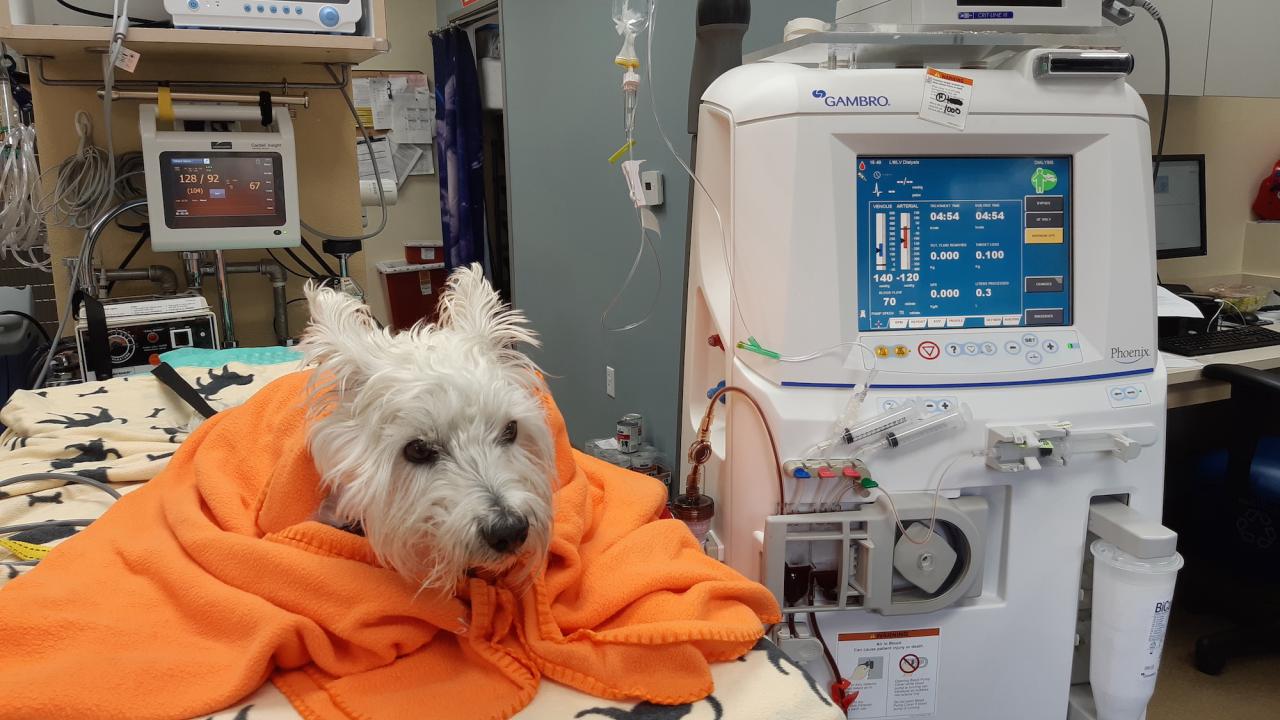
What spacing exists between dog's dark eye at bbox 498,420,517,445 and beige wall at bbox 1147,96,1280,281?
2789mm

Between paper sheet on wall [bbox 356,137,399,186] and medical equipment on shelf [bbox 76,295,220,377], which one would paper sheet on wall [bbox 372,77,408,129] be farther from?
medical equipment on shelf [bbox 76,295,220,377]

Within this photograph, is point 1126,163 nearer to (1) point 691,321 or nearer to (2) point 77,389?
(1) point 691,321

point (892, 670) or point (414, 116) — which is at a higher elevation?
point (414, 116)

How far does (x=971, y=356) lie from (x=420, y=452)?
2.51 feet

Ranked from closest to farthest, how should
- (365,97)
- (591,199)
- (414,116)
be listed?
(591,199), (365,97), (414,116)

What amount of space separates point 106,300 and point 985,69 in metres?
1.99

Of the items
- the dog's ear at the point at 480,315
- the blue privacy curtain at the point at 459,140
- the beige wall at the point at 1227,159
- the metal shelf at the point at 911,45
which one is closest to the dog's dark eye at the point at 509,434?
the dog's ear at the point at 480,315

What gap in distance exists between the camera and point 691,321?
1435mm

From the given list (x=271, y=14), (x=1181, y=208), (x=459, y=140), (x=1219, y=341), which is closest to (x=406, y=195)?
(x=459, y=140)

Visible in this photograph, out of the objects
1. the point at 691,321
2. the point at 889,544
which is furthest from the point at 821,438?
the point at 691,321

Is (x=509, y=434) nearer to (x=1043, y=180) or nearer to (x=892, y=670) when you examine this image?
(x=892, y=670)

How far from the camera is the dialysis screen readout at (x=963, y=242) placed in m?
1.19

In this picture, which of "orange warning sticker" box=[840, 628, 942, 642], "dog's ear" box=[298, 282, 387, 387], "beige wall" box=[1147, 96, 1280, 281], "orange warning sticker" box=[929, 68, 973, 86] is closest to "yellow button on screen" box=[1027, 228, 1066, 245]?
"orange warning sticker" box=[929, 68, 973, 86]

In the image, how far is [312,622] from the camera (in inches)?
34.5
